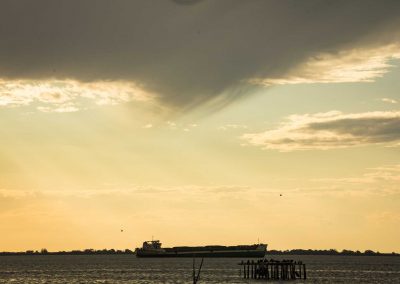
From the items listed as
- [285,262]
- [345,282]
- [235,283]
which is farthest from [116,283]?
[345,282]

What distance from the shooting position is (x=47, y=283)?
12512 cm

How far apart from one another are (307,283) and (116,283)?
3611 cm

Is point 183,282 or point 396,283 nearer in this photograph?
point 183,282

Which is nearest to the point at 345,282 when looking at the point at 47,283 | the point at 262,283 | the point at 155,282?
the point at 262,283

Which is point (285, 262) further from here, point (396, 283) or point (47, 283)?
point (47, 283)

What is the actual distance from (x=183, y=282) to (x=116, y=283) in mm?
12848

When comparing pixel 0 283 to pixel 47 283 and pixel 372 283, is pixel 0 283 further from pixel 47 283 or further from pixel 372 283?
pixel 372 283

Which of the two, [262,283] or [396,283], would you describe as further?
[396,283]

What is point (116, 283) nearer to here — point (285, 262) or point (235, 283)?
point (235, 283)

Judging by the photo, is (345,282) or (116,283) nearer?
(116,283)

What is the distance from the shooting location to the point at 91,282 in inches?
4892

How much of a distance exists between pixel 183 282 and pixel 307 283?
2349 centimetres

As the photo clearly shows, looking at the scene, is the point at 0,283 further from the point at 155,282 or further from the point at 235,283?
the point at 235,283

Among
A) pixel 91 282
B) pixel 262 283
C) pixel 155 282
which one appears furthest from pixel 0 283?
pixel 262 283
